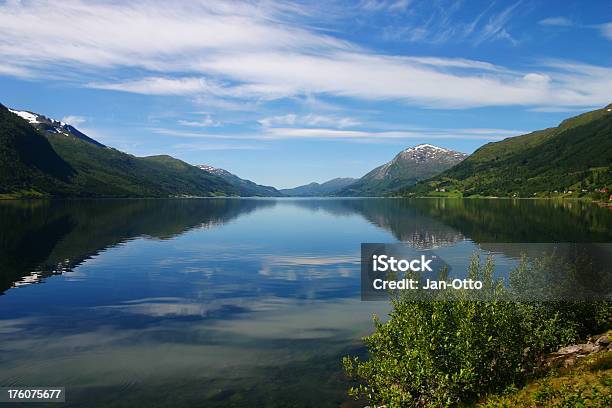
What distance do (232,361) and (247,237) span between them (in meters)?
95.5

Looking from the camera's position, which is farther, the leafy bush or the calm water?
the calm water

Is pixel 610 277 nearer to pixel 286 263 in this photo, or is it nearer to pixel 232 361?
pixel 232 361

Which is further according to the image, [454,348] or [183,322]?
[183,322]

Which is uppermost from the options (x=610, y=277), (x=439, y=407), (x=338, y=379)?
(x=610, y=277)

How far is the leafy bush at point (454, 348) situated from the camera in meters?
24.1

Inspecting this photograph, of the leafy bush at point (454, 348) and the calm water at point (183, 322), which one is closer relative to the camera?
the leafy bush at point (454, 348)

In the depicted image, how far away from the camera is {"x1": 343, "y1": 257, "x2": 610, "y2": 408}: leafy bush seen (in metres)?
24.1

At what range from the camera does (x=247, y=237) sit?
130m

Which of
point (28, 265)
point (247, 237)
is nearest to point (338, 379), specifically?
point (28, 265)

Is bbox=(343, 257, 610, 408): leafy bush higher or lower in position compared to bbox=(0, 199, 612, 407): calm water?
higher

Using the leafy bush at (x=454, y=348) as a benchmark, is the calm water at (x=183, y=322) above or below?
below

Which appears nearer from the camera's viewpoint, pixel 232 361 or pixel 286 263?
pixel 232 361

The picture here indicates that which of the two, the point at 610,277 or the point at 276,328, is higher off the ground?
the point at 610,277

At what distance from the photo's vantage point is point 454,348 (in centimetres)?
2456
